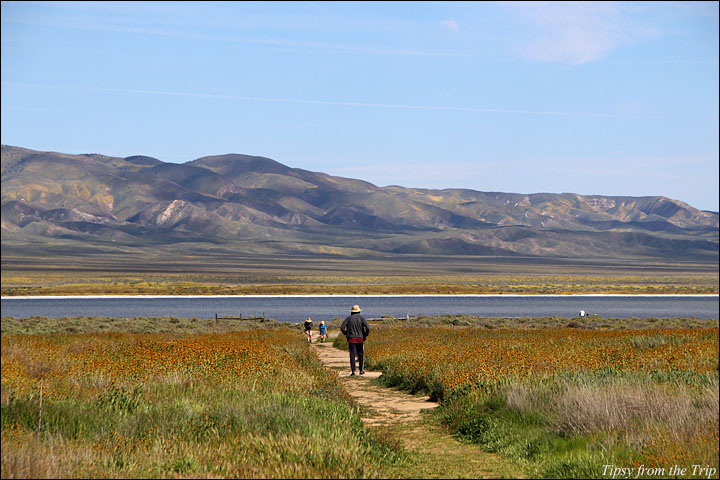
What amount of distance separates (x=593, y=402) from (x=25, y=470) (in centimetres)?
721

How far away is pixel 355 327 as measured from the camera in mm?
Answer: 19969

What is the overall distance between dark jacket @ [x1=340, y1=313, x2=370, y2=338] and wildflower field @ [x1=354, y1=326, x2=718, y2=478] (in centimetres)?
230

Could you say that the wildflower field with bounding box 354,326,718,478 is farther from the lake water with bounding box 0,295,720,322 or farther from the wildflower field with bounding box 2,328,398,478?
the lake water with bounding box 0,295,720,322

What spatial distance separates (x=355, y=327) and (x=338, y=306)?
67081mm

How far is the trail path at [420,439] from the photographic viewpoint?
9.68 m

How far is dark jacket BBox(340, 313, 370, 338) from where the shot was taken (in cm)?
1996

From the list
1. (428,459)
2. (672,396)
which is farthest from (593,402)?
(428,459)

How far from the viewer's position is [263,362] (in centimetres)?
1554

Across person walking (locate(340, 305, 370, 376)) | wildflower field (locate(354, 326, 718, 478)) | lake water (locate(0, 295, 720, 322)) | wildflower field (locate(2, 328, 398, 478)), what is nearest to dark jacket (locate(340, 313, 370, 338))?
person walking (locate(340, 305, 370, 376))

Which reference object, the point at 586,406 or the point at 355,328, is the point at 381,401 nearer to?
the point at 355,328

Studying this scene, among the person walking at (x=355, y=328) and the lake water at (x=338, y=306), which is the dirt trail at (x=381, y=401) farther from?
the lake water at (x=338, y=306)

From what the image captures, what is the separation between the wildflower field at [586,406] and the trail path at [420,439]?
12.2 inches

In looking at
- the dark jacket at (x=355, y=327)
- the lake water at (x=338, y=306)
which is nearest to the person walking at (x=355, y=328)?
the dark jacket at (x=355, y=327)

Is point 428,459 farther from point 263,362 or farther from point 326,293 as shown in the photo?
point 326,293
